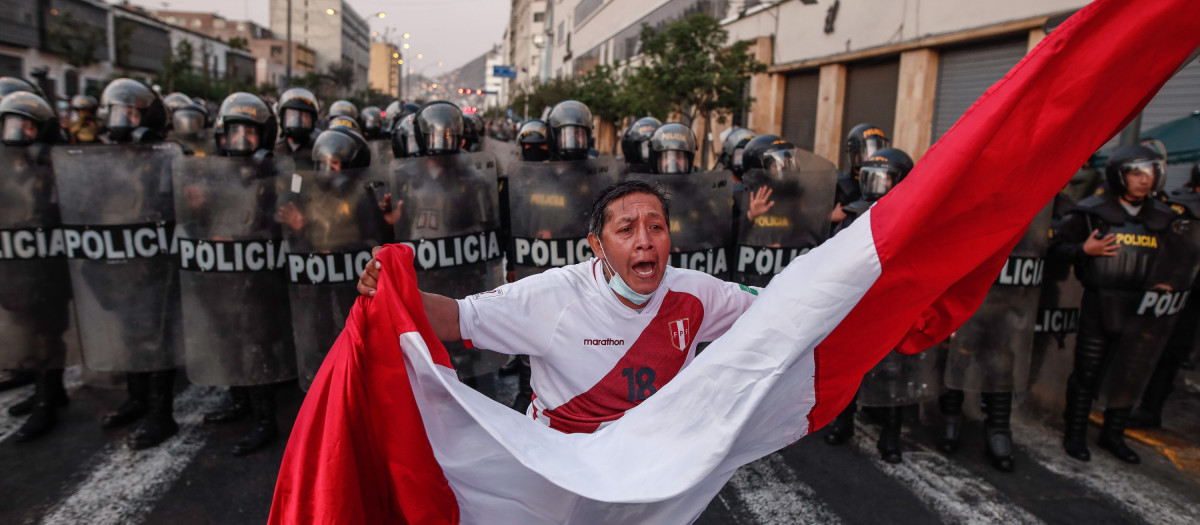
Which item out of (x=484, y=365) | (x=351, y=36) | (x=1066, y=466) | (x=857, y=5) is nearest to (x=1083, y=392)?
(x=1066, y=466)

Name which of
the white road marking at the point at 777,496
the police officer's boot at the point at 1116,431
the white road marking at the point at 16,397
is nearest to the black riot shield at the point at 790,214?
the white road marking at the point at 777,496

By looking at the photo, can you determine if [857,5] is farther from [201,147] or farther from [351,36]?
[351,36]

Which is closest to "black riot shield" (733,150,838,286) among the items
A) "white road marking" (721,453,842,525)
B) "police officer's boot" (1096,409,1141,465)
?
"white road marking" (721,453,842,525)

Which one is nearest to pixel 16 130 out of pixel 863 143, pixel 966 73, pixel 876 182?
pixel 876 182

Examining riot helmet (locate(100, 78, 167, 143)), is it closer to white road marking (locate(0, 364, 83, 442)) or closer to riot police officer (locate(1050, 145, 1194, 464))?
white road marking (locate(0, 364, 83, 442))

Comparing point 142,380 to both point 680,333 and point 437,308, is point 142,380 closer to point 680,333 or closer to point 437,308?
point 437,308

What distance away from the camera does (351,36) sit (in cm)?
13775

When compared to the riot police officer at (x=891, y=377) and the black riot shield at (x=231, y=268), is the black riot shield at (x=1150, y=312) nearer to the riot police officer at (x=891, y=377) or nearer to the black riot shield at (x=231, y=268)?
the riot police officer at (x=891, y=377)

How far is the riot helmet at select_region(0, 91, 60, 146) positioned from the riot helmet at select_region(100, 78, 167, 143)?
674 millimetres

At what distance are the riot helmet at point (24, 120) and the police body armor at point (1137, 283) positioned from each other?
7384 millimetres

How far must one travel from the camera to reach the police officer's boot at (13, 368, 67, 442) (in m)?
5.02

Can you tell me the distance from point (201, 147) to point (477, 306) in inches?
332

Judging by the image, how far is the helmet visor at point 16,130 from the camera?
5.23 meters

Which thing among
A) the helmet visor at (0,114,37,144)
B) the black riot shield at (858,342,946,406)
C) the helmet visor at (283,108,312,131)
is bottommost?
the black riot shield at (858,342,946,406)
